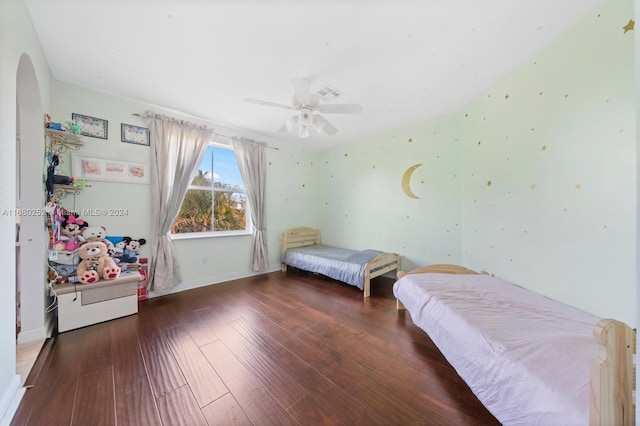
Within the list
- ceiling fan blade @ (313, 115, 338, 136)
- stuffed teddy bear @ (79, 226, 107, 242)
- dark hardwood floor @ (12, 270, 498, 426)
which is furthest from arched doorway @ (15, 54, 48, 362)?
ceiling fan blade @ (313, 115, 338, 136)

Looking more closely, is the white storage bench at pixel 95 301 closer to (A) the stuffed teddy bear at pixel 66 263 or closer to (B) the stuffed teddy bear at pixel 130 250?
(A) the stuffed teddy bear at pixel 66 263

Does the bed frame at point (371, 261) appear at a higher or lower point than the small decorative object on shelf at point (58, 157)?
lower

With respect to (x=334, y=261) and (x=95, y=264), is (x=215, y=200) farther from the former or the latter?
(x=334, y=261)

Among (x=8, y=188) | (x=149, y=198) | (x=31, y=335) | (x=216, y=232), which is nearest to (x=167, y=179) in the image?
(x=149, y=198)

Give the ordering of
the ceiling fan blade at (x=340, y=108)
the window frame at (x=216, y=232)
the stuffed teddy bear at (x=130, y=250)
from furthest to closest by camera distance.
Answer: the window frame at (x=216, y=232), the stuffed teddy bear at (x=130, y=250), the ceiling fan blade at (x=340, y=108)

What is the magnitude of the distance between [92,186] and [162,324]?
1.73 meters

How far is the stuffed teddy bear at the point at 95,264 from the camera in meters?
2.11

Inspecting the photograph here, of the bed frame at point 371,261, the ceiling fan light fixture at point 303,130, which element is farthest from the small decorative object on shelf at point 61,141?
the bed frame at point 371,261

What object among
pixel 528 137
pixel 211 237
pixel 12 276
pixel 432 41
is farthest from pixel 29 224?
pixel 528 137

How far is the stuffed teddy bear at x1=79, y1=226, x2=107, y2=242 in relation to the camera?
2277 millimetres

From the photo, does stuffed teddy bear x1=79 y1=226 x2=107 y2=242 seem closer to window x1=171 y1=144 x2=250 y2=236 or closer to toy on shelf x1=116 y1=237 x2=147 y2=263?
toy on shelf x1=116 y1=237 x2=147 y2=263

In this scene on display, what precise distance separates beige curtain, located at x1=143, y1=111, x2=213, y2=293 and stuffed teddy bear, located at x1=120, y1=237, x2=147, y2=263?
156mm

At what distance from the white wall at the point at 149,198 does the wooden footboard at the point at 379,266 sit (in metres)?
1.90

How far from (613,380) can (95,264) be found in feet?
11.8
